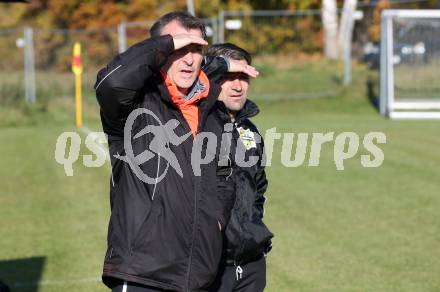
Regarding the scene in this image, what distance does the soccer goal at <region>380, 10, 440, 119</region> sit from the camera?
25531 mm

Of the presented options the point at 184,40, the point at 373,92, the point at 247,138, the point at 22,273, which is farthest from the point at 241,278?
the point at 373,92

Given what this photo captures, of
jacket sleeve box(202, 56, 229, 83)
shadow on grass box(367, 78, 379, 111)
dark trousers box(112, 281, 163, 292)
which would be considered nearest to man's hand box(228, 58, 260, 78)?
jacket sleeve box(202, 56, 229, 83)

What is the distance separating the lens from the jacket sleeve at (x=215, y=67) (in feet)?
15.5

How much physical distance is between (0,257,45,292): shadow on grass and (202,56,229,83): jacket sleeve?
4.23 metres

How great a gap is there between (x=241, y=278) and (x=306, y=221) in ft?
20.7

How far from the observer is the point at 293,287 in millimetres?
8289

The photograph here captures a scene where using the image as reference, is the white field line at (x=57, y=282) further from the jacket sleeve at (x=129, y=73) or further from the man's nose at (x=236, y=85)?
the jacket sleeve at (x=129, y=73)

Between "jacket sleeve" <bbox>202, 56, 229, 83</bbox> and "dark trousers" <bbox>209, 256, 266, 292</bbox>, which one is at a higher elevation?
"jacket sleeve" <bbox>202, 56, 229, 83</bbox>

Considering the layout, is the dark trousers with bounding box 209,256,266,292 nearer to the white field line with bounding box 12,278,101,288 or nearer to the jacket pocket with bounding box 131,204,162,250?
the jacket pocket with bounding box 131,204,162,250

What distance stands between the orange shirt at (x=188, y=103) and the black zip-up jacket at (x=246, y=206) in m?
0.61

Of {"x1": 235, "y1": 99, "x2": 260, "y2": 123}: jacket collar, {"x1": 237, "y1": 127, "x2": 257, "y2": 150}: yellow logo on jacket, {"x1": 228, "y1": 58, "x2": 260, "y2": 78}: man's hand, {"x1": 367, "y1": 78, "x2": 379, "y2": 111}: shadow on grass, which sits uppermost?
{"x1": 228, "y1": 58, "x2": 260, "y2": 78}: man's hand

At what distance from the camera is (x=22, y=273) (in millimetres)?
9094

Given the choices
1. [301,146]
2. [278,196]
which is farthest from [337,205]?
[301,146]

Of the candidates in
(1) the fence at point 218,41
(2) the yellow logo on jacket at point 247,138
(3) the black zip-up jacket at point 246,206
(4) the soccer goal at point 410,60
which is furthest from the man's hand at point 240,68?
(1) the fence at point 218,41
